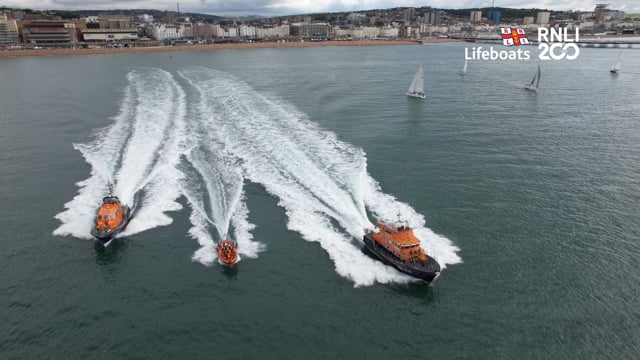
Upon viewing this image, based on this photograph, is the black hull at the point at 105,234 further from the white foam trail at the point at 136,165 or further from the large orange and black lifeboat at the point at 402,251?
the large orange and black lifeboat at the point at 402,251

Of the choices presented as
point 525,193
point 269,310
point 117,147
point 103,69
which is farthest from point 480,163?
point 103,69

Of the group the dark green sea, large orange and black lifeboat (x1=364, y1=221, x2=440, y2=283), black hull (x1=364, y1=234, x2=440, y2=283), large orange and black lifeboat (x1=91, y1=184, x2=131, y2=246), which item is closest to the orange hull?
large orange and black lifeboat (x1=91, y1=184, x2=131, y2=246)

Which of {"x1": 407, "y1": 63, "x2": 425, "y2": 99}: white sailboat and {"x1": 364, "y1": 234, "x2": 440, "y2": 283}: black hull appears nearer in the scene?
{"x1": 364, "y1": 234, "x2": 440, "y2": 283}: black hull

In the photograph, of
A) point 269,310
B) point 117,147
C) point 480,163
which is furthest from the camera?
point 117,147

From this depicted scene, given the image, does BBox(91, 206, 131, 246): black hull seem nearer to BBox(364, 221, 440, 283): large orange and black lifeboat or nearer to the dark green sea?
the dark green sea

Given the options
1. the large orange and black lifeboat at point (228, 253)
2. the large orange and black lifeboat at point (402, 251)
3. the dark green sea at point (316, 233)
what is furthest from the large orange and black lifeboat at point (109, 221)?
the large orange and black lifeboat at point (402, 251)

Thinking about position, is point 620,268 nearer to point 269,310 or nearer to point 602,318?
point 602,318

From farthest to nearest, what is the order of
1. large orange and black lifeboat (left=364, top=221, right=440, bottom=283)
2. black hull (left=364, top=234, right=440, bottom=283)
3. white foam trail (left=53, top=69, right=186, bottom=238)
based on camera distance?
white foam trail (left=53, top=69, right=186, bottom=238), large orange and black lifeboat (left=364, top=221, right=440, bottom=283), black hull (left=364, top=234, right=440, bottom=283)
